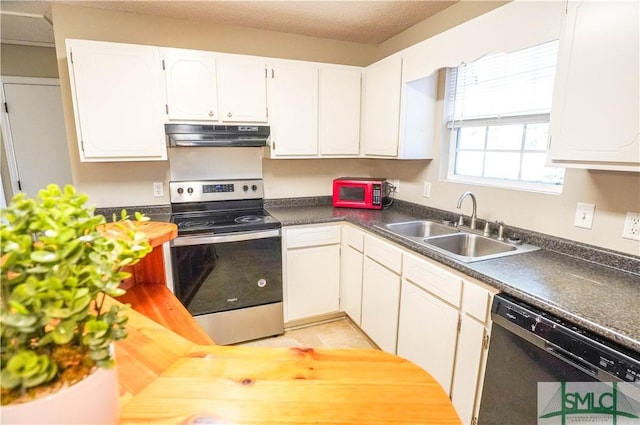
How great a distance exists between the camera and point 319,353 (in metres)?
0.78

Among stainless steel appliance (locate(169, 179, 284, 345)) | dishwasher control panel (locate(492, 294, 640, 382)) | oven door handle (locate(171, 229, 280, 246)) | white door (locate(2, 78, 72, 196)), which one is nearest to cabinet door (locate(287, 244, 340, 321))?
stainless steel appliance (locate(169, 179, 284, 345))

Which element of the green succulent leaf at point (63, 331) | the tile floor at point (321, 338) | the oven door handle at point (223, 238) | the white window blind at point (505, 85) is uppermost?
the white window blind at point (505, 85)

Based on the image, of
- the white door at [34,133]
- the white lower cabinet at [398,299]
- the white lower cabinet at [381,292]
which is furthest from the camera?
the white door at [34,133]

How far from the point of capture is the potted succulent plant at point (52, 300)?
40 centimetres

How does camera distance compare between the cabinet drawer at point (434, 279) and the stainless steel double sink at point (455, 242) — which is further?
the stainless steel double sink at point (455, 242)

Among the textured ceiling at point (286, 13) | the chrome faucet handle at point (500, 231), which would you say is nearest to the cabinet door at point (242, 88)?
the textured ceiling at point (286, 13)

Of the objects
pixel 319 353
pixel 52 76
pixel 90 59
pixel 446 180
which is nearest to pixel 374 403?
pixel 319 353

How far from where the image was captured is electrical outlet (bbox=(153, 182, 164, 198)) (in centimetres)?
269

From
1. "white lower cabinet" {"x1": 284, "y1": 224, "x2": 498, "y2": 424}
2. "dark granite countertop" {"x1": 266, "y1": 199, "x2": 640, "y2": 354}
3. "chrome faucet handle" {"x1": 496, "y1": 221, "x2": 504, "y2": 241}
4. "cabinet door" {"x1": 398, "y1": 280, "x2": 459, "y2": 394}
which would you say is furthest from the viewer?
"chrome faucet handle" {"x1": 496, "y1": 221, "x2": 504, "y2": 241}

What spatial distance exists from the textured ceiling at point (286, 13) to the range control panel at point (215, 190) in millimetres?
1275

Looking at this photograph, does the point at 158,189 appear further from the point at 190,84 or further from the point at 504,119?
the point at 504,119

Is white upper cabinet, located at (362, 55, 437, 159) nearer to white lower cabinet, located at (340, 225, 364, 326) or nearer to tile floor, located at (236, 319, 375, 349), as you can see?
white lower cabinet, located at (340, 225, 364, 326)

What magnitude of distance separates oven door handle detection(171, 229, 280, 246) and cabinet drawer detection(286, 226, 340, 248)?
0.13 m

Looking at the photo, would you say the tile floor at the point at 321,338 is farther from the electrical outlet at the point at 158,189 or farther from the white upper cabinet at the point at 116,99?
the white upper cabinet at the point at 116,99
